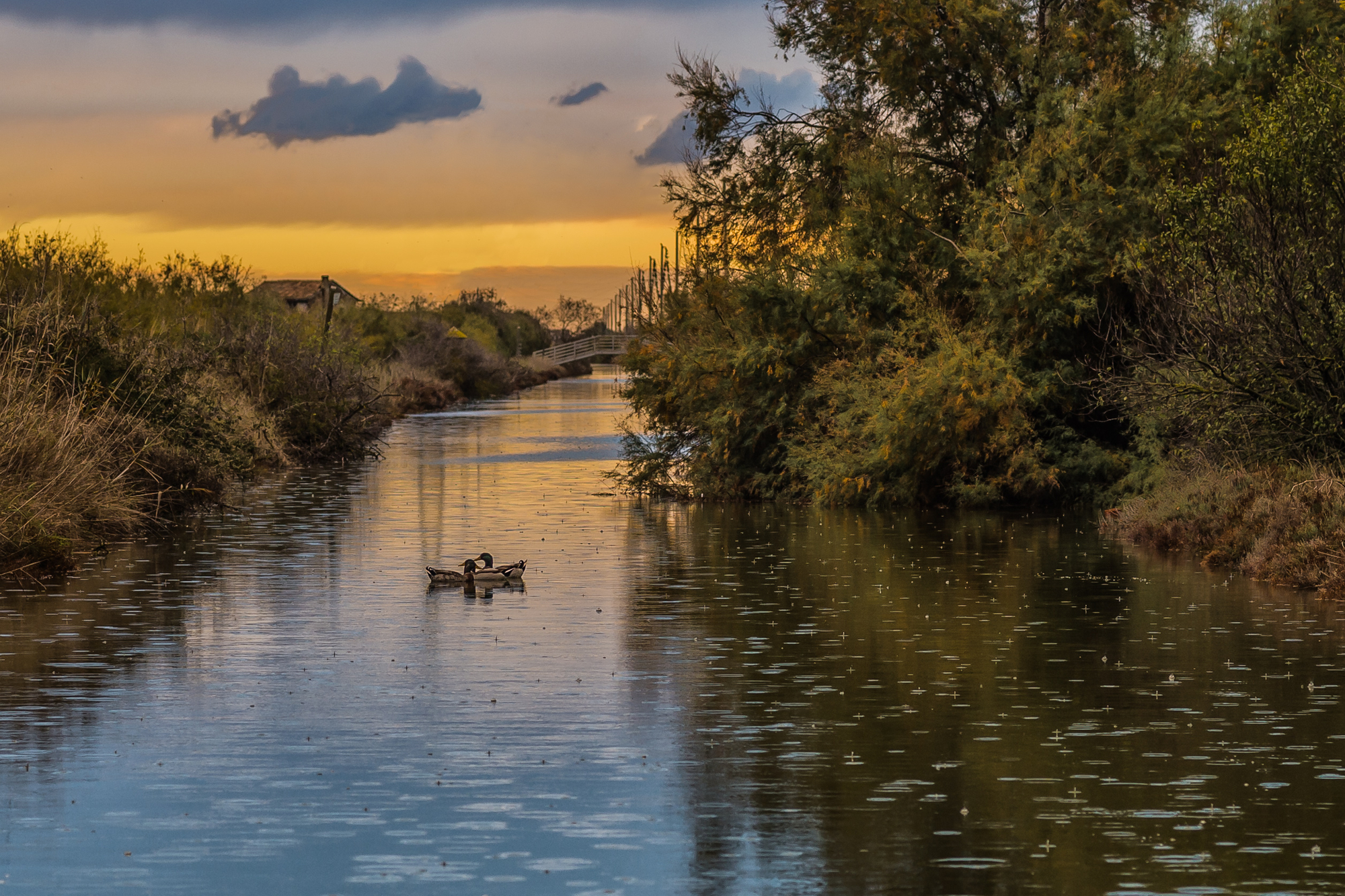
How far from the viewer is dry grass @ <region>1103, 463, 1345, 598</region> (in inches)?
822

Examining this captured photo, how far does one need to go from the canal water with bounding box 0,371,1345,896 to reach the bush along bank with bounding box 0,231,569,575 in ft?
4.74

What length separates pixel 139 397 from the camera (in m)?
30.6

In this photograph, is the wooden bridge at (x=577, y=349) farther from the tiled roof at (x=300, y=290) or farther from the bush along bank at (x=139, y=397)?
the bush along bank at (x=139, y=397)

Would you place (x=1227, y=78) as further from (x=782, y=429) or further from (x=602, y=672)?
(x=602, y=672)

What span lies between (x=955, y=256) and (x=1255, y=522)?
1338 centimetres

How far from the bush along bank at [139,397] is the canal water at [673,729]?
56.8 inches

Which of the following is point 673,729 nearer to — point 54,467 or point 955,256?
point 54,467

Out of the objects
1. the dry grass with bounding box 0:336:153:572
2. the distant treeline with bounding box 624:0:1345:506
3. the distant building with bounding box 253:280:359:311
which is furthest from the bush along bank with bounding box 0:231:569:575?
the distant building with bounding box 253:280:359:311

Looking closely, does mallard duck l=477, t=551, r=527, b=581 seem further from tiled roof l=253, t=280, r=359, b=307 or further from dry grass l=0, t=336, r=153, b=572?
tiled roof l=253, t=280, r=359, b=307

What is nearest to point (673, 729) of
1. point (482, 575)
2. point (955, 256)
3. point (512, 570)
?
point (482, 575)

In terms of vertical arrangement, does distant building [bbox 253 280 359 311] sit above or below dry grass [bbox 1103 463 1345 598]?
above

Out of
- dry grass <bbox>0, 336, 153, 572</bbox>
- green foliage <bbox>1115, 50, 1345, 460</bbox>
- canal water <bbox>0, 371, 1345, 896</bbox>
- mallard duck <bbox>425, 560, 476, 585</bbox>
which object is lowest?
canal water <bbox>0, 371, 1345, 896</bbox>

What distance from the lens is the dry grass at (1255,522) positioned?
68.5 ft

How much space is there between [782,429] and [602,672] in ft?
71.6
